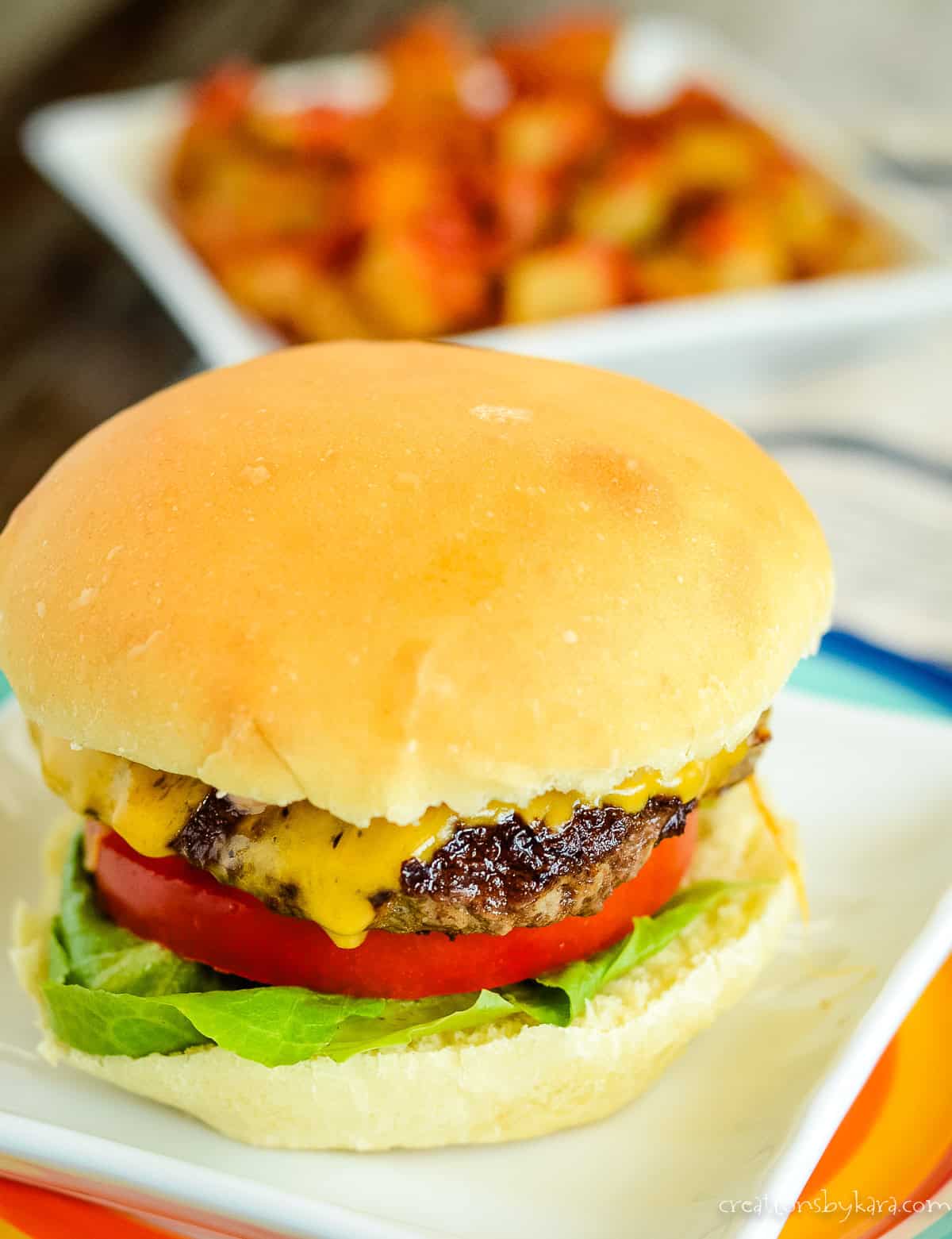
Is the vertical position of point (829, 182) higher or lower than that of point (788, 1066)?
lower

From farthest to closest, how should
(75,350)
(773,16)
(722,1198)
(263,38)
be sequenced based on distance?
(773,16) → (263,38) → (75,350) → (722,1198)

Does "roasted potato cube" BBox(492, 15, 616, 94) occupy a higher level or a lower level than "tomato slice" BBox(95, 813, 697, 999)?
lower

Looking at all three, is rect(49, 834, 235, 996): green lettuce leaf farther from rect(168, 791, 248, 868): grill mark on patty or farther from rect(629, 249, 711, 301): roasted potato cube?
rect(629, 249, 711, 301): roasted potato cube

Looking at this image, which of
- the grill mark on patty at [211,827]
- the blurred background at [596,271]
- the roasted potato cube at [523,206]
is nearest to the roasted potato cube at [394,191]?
the blurred background at [596,271]

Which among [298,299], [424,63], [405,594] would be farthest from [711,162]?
[405,594]

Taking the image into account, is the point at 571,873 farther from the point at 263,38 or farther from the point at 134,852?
the point at 263,38

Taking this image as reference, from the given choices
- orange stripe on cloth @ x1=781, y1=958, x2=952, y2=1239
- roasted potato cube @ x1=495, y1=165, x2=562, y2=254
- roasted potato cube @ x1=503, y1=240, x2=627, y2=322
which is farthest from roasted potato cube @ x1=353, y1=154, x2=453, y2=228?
orange stripe on cloth @ x1=781, y1=958, x2=952, y2=1239

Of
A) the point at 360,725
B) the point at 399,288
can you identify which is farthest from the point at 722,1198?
the point at 399,288
